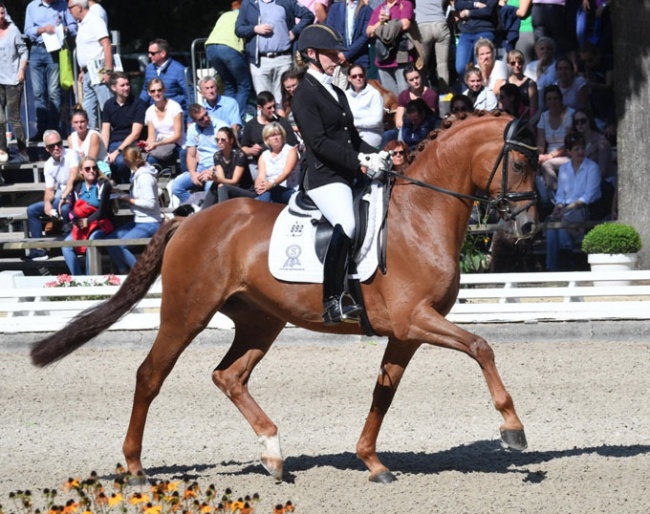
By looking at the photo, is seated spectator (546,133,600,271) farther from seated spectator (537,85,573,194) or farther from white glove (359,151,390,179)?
white glove (359,151,390,179)

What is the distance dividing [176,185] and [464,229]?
8.12 m

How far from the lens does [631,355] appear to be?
11578 millimetres

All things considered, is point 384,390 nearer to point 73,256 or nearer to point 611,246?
point 611,246

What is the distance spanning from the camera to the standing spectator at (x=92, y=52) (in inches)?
685

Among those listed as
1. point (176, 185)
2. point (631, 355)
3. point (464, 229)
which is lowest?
point (631, 355)

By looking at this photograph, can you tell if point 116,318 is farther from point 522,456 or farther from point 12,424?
point 522,456

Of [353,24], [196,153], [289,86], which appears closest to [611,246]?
[289,86]

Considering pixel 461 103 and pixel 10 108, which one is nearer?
pixel 461 103

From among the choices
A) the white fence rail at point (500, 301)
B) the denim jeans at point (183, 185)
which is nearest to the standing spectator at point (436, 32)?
the denim jeans at point (183, 185)

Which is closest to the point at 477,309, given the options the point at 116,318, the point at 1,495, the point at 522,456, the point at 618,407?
the point at 618,407

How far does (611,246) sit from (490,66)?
2960 mm

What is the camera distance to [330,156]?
7781 millimetres

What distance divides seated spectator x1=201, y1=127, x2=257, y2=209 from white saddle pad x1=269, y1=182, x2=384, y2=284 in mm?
6329

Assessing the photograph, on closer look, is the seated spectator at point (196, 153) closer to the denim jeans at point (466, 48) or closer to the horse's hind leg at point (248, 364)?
the denim jeans at point (466, 48)
